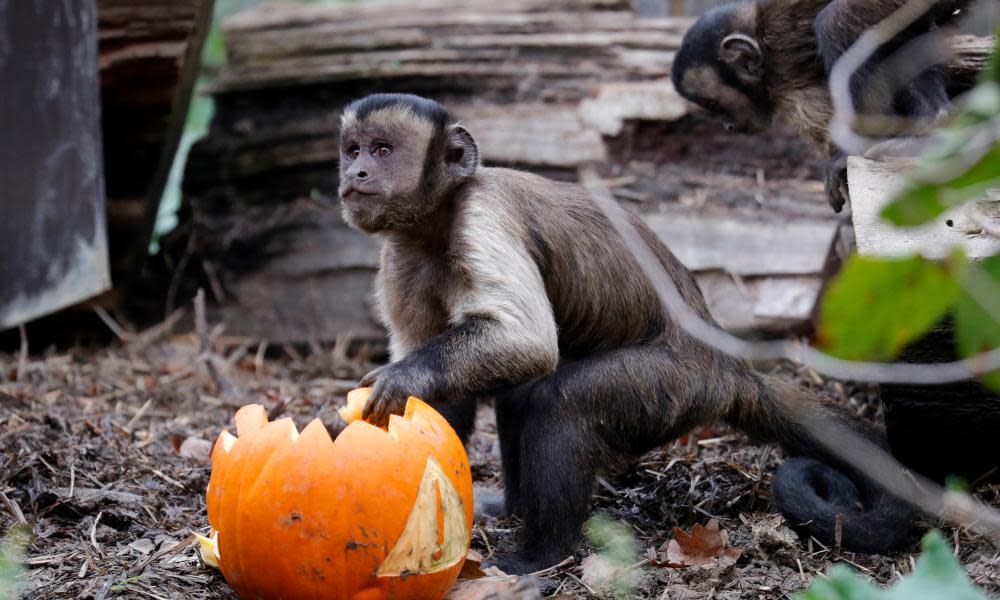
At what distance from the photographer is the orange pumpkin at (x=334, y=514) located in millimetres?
2912

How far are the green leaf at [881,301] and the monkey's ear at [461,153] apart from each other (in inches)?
122

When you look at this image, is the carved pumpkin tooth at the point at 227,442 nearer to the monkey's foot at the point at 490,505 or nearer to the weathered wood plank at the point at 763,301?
the monkey's foot at the point at 490,505

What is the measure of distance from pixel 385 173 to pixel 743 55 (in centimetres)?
266

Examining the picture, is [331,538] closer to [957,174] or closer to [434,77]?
[957,174]

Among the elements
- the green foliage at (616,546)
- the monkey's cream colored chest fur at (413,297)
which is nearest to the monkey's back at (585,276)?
the monkey's cream colored chest fur at (413,297)

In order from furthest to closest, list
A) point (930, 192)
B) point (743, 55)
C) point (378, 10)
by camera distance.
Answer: point (378, 10)
point (743, 55)
point (930, 192)

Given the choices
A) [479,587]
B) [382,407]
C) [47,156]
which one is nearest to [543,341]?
[382,407]

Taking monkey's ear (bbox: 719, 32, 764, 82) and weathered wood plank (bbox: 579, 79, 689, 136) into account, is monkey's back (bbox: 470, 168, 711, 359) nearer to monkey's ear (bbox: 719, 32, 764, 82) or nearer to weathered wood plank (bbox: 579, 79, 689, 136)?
monkey's ear (bbox: 719, 32, 764, 82)

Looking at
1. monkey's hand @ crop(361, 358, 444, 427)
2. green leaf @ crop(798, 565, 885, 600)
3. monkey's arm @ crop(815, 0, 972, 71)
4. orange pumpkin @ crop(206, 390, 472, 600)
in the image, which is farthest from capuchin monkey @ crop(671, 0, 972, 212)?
green leaf @ crop(798, 565, 885, 600)

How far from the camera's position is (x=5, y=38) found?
5.43m

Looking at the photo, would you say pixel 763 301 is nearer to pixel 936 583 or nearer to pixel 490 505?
pixel 490 505

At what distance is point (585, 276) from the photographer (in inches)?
171

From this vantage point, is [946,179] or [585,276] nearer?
[946,179]

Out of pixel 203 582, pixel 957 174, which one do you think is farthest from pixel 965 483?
pixel 957 174
